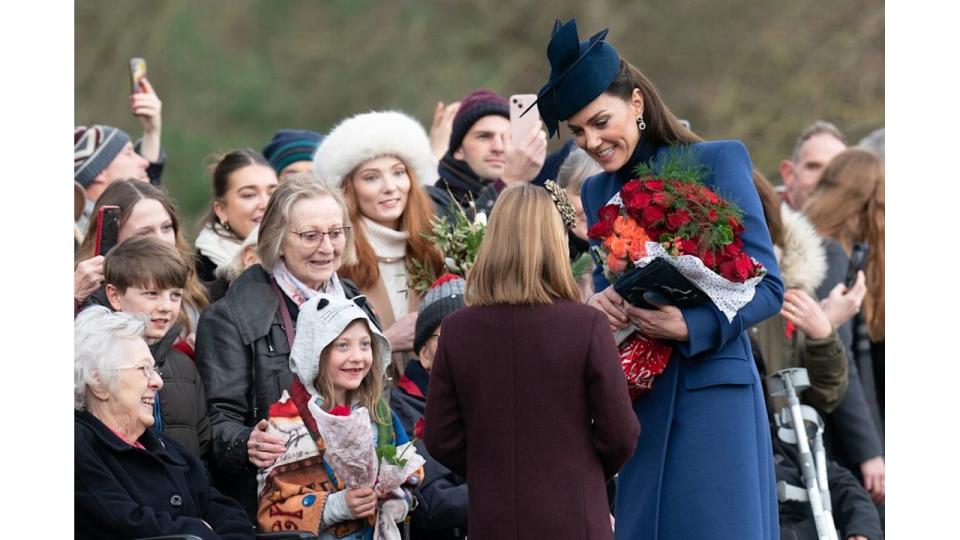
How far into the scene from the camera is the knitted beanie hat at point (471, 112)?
7594mm

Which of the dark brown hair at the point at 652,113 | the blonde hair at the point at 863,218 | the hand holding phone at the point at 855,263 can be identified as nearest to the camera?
the dark brown hair at the point at 652,113

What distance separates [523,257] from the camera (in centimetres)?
461

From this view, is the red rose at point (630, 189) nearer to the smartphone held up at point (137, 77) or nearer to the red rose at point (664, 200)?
the red rose at point (664, 200)

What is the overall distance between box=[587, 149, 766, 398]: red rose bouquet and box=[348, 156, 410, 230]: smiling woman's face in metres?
1.93

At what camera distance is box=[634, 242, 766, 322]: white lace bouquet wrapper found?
15.3 feet

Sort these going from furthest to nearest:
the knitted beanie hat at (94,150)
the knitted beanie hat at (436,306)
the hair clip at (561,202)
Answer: the knitted beanie hat at (94,150) → the knitted beanie hat at (436,306) → the hair clip at (561,202)

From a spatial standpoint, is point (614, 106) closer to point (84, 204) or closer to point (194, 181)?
point (84, 204)

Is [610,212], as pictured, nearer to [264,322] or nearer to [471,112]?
[264,322]

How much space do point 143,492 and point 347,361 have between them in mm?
856

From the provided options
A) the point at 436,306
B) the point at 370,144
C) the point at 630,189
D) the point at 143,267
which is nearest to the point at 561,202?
the point at 436,306

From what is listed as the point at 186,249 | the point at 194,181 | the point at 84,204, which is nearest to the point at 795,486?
the point at 186,249

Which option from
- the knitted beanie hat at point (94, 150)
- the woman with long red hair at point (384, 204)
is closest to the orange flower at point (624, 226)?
the woman with long red hair at point (384, 204)

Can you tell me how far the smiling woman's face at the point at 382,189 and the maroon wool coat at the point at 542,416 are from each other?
2002 mm

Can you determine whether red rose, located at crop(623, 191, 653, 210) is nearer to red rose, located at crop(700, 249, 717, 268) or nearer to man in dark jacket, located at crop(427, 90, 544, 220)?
red rose, located at crop(700, 249, 717, 268)
